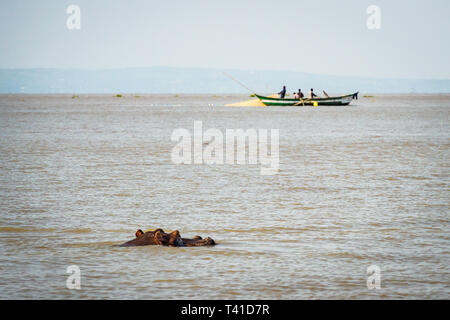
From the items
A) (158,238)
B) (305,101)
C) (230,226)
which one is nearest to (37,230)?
(158,238)

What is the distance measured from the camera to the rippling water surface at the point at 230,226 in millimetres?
10664

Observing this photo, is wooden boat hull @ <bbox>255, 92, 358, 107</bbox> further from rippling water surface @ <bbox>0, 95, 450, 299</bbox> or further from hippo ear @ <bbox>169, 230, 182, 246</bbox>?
hippo ear @ <bbox>169, 230, 182, 246</bbox>

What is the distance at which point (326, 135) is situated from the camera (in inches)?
1821

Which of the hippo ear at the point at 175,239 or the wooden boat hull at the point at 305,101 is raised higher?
the wooden boat hull at the point at 305,101

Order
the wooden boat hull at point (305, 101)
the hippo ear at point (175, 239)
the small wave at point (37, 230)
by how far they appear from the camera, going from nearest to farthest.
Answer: the hippo ear at point (175, 239) → the small wave at point (37, 230) → the wooden boat hull at point (305, 101)

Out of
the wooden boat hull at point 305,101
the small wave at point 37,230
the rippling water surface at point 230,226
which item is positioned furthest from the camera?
the wooden boat hull at point 305,101

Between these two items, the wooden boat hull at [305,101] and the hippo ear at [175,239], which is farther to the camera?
the wooden boat hull at [305,101]

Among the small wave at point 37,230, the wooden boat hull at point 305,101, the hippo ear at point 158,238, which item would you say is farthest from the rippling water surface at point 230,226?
the wooden boat hull at point 305,101

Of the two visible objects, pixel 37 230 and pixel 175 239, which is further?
pixel 37 230

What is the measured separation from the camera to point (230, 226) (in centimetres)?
1493

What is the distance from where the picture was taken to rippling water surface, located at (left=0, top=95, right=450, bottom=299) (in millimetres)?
10664

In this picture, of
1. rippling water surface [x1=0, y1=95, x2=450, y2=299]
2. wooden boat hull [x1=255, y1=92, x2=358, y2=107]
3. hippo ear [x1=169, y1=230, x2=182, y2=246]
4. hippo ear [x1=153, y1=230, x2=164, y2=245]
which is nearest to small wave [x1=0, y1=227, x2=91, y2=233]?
rippling water surface [x1=0, y1=95, x2=450, y2=299]

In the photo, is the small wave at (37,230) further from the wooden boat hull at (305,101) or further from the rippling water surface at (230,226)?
the wooden boat hull at (305,101)

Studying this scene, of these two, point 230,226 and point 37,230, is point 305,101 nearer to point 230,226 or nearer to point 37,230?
point 230,226
